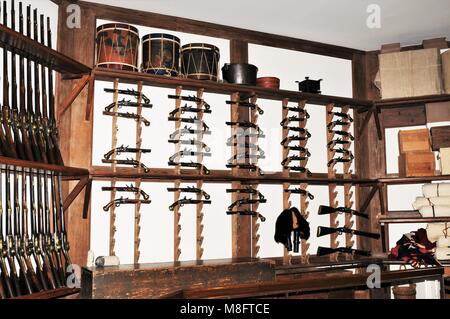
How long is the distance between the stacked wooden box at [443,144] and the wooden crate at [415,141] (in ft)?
0.26

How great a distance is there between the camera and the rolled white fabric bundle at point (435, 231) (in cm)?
543

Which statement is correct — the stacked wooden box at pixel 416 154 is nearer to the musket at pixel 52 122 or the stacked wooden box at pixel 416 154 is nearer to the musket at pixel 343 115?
the musket at pixel 343 115

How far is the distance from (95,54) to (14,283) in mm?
2520

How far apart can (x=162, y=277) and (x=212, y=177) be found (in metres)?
1.45

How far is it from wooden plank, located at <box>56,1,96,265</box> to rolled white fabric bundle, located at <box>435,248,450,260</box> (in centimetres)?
388

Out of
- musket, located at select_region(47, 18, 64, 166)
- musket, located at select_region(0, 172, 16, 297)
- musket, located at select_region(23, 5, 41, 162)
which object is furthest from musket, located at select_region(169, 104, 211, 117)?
musket, located at select_region(0, 172, 16, 297)

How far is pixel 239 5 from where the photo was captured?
16.3ft

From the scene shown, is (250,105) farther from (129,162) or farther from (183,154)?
(129,162)

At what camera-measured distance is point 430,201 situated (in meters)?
5.51

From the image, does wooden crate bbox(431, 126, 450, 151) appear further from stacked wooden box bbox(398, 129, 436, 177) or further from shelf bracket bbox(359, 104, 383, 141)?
shelf bracket bbox(359, 104, 383, 141)

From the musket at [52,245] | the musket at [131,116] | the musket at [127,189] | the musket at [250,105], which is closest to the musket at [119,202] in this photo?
the musket at [127,189]
